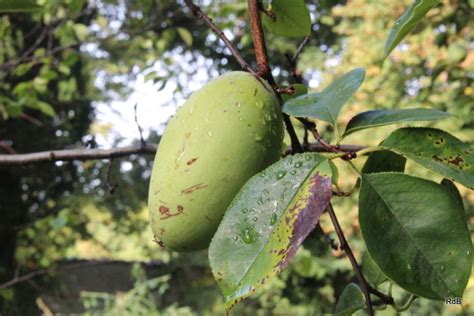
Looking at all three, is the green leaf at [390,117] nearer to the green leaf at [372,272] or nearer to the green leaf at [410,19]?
the green leaf at [410,19]

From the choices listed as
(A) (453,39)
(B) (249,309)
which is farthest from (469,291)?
(B) (249,309)

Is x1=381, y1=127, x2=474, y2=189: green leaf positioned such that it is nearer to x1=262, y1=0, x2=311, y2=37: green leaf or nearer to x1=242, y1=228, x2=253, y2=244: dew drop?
x1=242, y1=228, x2=253, y2=244: dew drop

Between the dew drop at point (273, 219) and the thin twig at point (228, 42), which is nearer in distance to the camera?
the dew drop at point (273, 219)

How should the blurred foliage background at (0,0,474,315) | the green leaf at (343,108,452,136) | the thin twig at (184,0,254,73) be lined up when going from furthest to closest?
the blurred foliage background at (0,0,474,315) → the thin twig at (184,0,254,73) → the green leaf at (343,108,452,136)

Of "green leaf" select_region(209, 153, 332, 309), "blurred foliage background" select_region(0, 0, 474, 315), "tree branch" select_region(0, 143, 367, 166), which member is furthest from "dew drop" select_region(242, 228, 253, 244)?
"blurred foliage background" select_region(0, 0, 474, 315)

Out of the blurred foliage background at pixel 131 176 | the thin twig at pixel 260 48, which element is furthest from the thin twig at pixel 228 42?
the blurred foliage background at pixel 131 176

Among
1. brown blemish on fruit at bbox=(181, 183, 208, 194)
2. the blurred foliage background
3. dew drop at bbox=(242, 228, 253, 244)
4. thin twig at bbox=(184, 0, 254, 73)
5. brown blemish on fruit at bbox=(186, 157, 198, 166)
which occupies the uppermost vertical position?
thin twig at bbox=(184, 0, 254, 73)
